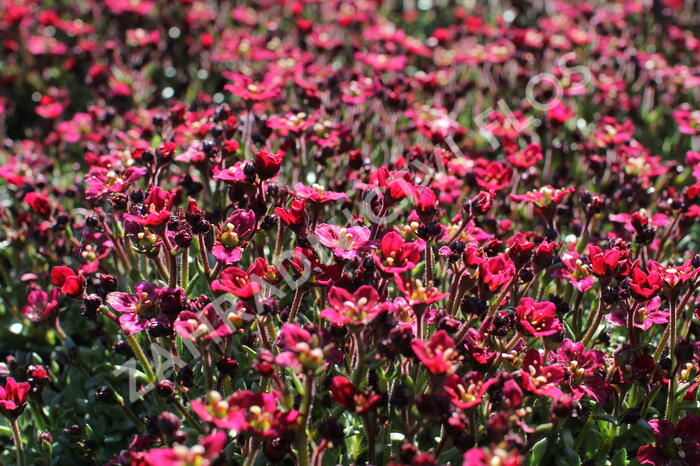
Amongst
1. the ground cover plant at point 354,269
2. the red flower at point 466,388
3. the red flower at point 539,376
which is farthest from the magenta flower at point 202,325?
the red flower at point 539,376

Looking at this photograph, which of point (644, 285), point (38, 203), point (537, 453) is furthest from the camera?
point (38, 203)

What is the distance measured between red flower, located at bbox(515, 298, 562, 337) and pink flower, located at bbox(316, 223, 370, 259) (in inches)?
27.4

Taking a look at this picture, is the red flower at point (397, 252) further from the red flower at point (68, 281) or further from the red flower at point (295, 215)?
the red flower at point (68, 281)

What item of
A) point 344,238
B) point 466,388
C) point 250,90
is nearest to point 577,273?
point 466,388

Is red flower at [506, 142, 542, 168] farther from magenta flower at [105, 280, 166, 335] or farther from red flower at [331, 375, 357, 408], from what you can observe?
magenta flower at [105, 280, 166, 335]

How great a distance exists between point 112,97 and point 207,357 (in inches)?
145

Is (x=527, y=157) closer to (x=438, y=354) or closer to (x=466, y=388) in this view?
(x=466, y=388)

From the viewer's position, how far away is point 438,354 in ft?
7.77

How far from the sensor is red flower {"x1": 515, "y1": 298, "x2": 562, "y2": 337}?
273 cm

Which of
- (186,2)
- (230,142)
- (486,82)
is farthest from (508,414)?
(186,2)

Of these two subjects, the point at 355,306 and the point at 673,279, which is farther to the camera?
the point at 673,279

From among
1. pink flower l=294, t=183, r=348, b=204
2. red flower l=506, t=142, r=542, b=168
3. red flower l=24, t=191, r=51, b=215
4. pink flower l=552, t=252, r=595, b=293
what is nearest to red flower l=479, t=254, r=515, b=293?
pink flower l=552, t=252, r=595, b=293

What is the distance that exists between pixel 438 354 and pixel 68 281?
5.41 feet

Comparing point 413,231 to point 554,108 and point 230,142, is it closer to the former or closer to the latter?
point 230,142
